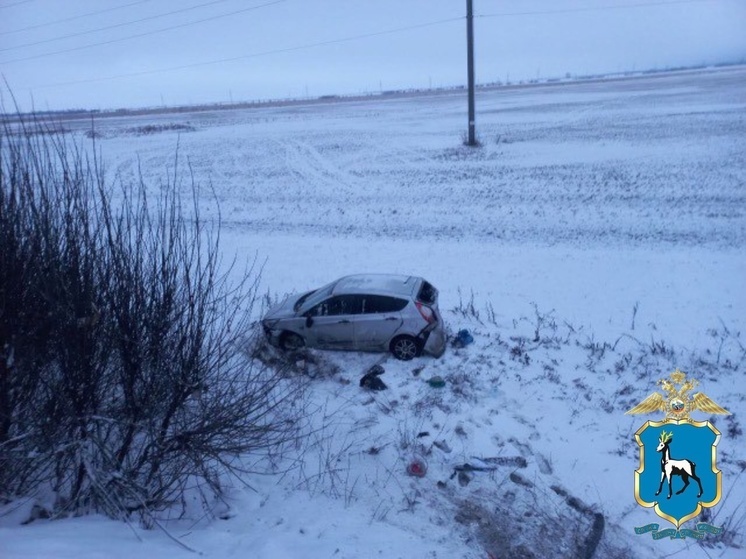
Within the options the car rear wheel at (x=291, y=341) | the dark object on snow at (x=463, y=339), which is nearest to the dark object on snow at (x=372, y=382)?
the car rear wheel at (x=291, y=341)

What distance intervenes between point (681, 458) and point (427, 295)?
Result: 555cm

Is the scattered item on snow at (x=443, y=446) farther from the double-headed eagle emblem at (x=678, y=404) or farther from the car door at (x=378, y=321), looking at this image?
the car door at (x=378, y=321)

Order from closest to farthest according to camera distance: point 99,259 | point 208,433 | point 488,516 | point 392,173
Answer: point 99,259 < point 208,433 < point 488,516 < point 392,173

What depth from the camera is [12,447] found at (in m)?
5.18

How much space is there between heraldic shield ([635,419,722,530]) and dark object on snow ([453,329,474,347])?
16.5 ft

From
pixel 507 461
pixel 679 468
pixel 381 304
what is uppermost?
pixel 381 304

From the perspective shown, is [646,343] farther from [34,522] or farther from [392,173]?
[392,173]

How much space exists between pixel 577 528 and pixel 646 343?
5353 millimetres

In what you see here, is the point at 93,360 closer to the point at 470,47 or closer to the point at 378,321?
the point at 378,321

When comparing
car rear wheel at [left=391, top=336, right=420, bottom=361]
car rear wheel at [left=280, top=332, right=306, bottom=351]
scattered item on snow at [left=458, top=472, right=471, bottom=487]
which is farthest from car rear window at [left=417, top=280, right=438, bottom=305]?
scattered item on snow at [left=458, top=472, right=471, bottom=487]

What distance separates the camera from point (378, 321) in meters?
9.90

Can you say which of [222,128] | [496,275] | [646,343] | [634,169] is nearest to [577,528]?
[646,343]

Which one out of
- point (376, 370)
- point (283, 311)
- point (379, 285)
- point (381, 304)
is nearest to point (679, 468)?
point (376, 370)

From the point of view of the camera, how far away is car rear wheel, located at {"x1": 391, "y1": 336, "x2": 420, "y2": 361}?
9.84 metres
